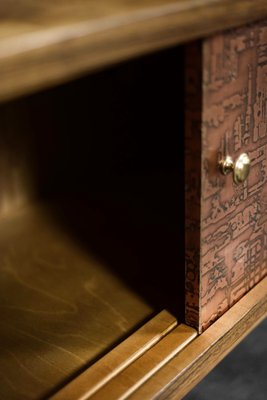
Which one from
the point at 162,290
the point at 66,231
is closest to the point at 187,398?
the point at 162,290

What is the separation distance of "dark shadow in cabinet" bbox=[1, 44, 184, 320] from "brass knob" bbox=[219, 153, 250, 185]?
9.0 inches

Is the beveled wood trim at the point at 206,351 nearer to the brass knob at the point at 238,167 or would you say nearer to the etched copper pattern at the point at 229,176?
the etched copper pattern at the point at 229,176

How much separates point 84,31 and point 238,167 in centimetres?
23

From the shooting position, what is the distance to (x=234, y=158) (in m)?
0.57

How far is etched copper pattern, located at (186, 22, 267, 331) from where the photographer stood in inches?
20.5

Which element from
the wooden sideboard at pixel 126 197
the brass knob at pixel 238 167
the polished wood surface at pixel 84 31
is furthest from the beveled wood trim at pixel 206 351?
the polished wood surface at pixel 84 31

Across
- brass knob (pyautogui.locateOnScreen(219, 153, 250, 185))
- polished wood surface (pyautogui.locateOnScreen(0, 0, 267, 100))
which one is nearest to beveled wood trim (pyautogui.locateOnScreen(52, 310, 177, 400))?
brass knob (pyautogui.locateOnScreen(219, 153, 250, 185))

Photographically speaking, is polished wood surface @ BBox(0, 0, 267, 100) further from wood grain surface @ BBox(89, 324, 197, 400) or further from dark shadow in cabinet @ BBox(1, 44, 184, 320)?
dark shadow in cabinet @ BBox(1, 44, 184, 320)

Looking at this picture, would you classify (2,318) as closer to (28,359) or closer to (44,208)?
(28,359)

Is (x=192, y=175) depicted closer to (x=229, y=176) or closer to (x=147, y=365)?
(x=229, y=176)

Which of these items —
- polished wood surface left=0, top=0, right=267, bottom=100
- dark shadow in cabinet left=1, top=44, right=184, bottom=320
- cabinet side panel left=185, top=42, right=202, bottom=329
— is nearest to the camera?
polished wood surface left=0, top=0, right=267, bottom=100

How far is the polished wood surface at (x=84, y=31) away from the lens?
14.3 inches

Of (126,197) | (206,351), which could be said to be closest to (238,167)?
(206,351)

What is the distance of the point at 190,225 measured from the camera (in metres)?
0.56
